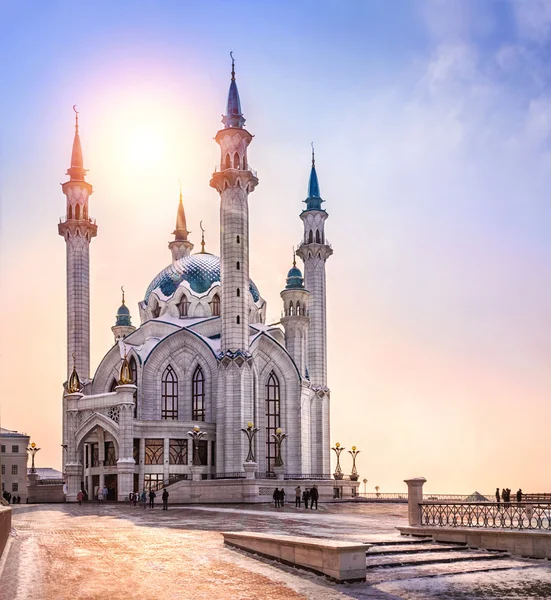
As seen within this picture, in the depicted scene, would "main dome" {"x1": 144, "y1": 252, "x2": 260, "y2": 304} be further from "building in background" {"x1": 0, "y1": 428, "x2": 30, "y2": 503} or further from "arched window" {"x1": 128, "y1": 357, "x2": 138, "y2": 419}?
"building in background" {"x1": 0, "y1": 428, "x2": 30, "y2": 503}

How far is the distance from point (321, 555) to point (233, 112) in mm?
50189

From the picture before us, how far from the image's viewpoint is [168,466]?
56.0m

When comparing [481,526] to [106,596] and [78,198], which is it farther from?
[78,198]

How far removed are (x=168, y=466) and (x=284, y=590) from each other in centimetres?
4266

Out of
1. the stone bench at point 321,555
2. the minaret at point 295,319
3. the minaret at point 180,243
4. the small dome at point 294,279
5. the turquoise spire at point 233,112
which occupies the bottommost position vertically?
the stone bench at point 321,555

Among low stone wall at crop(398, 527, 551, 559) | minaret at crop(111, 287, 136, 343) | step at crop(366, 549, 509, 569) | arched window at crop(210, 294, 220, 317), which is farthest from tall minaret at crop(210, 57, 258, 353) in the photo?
step at crop(366, 549, 509, 569)

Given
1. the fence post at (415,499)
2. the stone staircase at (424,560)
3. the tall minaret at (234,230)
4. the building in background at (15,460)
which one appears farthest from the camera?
the building in background at (15,460)

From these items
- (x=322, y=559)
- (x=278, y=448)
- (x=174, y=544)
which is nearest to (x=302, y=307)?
(x=278, y=448)

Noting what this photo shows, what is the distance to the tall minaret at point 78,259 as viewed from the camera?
2491 inches

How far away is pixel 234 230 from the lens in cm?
5825

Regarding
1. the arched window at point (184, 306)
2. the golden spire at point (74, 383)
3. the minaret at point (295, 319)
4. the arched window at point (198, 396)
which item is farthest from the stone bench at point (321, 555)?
the arched window at point (184, 306)

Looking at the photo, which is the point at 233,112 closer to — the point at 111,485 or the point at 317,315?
the point at 317,315

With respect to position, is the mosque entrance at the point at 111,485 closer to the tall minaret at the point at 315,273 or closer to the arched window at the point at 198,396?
the arched window at the point at 198,396

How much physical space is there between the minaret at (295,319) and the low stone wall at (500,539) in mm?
43400
